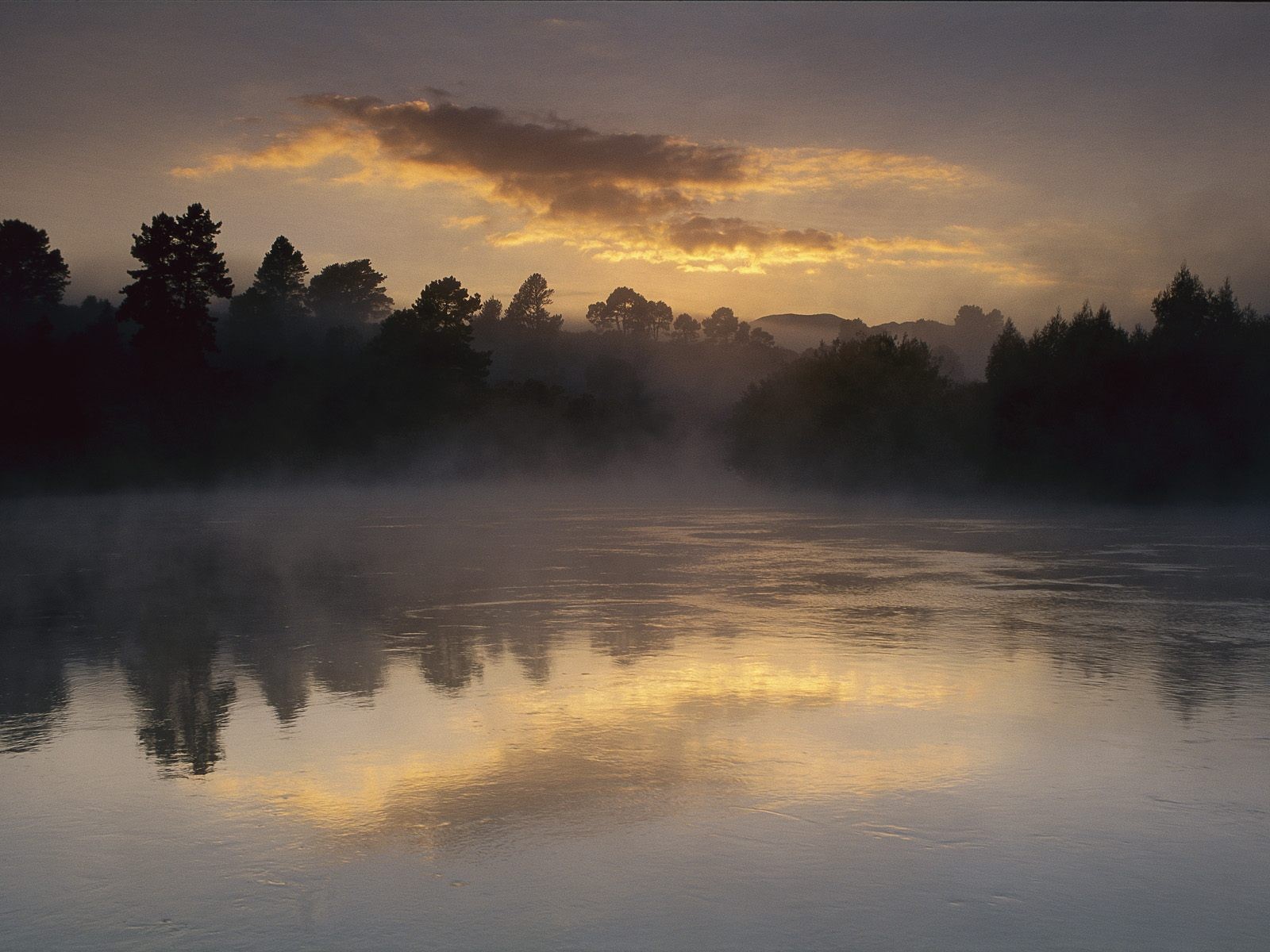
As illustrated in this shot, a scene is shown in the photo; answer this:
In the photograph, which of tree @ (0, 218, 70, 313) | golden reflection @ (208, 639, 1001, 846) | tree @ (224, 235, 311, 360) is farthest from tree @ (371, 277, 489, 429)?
golden reflection @ (208, 639, 1001, 846)

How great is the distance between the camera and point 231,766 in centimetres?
857

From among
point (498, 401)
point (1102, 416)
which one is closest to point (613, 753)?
point (1102, 416)

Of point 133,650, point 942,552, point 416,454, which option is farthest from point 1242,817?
point 416,454

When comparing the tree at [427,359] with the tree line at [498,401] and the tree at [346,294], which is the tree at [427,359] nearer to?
the tree line at [498,401]

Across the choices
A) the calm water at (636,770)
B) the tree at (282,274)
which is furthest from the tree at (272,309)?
the calm water at (636,770)

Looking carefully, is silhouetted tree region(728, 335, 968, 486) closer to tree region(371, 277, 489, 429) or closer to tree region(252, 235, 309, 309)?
tree region(371, 277, 489, 429)

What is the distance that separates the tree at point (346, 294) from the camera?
176375 mm

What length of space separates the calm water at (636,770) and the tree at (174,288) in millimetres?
75289

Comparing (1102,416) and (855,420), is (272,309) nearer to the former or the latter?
(855,420)

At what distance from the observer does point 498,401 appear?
12838 centimetres

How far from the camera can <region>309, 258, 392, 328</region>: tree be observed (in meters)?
176

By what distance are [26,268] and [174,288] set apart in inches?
1791

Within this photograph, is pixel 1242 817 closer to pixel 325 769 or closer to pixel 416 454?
pixel 325 769

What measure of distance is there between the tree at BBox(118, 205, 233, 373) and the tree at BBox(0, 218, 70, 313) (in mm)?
40320
